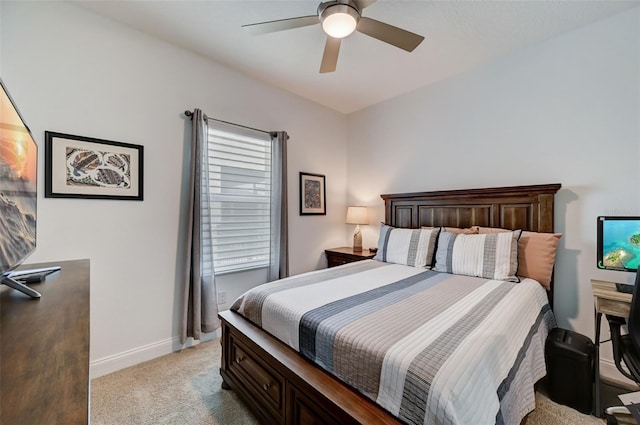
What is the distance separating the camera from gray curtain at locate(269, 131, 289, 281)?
10.3 feet

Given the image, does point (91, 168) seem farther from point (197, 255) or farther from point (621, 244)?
point (621, 244)

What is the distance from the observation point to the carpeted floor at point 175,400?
5.52 feet

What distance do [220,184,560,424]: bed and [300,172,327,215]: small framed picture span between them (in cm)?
134

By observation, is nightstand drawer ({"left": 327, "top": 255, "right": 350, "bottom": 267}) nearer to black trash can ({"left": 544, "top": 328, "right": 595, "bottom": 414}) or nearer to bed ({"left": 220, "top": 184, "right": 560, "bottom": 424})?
bed ({"left": 220, "top": 184, "right": 560, "bottom": 424})

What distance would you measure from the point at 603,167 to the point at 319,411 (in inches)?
109

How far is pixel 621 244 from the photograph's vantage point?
1.93 metres

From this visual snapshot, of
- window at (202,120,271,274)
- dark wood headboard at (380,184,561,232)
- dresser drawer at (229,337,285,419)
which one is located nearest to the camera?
dresser drawer at (229,337,285,419)

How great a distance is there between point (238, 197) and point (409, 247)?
74.3 inches

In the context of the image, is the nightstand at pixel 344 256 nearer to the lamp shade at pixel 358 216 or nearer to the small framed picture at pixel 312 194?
the lamp shade at pixel 358 216

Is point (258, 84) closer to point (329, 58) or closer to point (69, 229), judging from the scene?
point (329, 58)

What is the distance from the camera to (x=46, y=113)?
1909 millimetres

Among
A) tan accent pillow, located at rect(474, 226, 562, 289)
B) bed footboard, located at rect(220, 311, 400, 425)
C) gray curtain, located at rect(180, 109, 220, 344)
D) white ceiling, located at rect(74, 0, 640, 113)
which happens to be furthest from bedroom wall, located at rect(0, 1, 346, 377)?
tan accent pillow, located at rect(474, 226, 562, 289)

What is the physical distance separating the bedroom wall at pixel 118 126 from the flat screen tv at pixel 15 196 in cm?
64

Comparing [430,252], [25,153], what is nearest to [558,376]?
[430,252]
